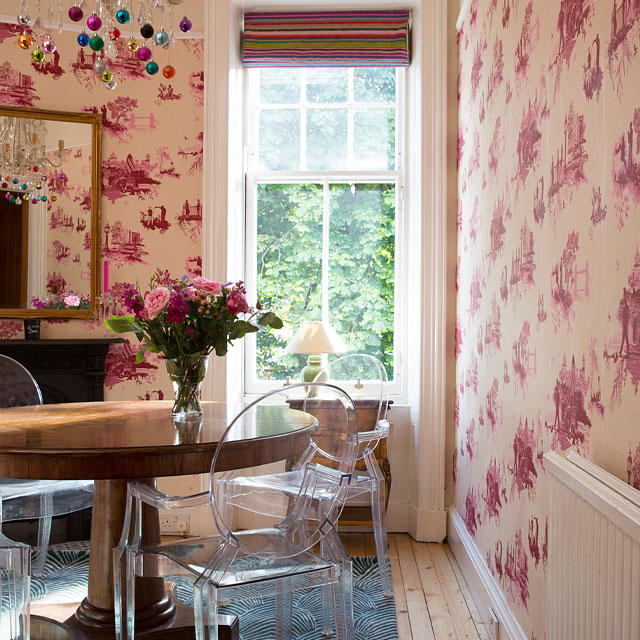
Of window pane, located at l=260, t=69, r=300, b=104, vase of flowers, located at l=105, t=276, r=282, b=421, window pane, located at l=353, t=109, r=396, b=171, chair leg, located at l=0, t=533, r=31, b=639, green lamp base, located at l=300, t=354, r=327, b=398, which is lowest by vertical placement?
chair leg, located at l=0, t=533, r=31, b=639

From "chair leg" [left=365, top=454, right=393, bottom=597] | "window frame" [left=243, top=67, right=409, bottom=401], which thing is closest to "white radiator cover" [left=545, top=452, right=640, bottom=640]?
"chair leg" [left=365, top=454, right=393, bottom=597]

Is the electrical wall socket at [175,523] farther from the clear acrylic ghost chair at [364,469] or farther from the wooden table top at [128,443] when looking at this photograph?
the wooden table top at [128,443]

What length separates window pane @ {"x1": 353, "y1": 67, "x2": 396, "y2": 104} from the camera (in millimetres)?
4031

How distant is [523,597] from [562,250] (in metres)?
1.05

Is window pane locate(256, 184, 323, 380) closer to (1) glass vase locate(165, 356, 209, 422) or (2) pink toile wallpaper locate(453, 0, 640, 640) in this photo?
(2) pink toile wallpaper locate(453, 0, 640, 640)

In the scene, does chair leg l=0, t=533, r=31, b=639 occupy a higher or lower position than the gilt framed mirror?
lower

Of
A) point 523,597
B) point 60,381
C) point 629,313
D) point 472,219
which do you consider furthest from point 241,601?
point 629,313

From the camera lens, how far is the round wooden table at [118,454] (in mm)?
1772

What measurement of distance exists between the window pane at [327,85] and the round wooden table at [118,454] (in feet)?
7.06

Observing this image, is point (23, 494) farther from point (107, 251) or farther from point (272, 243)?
point (272, 243)

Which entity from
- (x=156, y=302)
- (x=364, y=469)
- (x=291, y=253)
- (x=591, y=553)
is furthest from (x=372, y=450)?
(x=591, y=553)

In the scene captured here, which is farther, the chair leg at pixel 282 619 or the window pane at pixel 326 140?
the window pane at pixel 326 140

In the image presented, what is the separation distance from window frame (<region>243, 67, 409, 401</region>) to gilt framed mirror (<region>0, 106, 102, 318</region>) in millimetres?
837

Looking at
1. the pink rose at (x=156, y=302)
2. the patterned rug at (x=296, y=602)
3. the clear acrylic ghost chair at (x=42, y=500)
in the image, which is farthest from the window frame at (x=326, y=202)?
the pink rose at (x=156, y=302)
